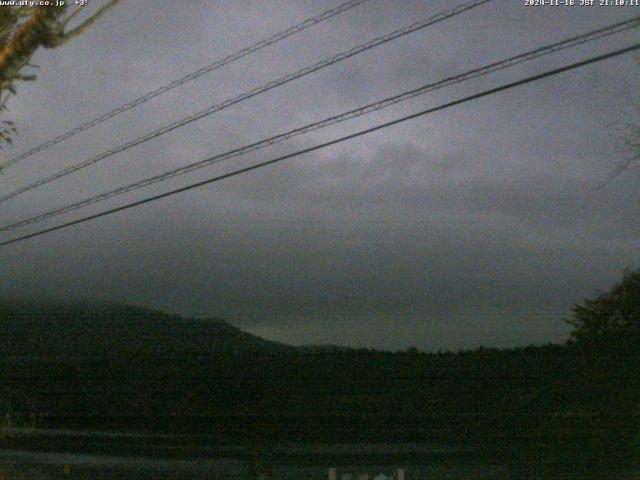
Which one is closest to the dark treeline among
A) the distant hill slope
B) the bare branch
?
the distant hill slope

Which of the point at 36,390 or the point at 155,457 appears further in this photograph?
the point at 36,390

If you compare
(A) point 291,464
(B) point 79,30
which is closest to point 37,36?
(B) point 79,30

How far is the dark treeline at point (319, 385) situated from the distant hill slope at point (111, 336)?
1.2 inches

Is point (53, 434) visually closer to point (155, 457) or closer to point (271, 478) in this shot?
point (155, 457)

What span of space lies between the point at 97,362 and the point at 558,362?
1008 centimetres

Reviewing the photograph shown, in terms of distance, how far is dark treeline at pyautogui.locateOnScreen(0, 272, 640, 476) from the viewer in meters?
10.2

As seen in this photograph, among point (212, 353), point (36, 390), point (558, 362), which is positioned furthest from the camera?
point (36, 390)

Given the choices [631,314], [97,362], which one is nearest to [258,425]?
[97,362]

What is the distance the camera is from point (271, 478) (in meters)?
12.0

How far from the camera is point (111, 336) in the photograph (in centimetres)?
1669

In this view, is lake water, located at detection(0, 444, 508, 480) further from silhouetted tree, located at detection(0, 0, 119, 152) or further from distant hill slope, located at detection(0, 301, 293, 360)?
silhouetted tree, located at detection(0, 0, 119, 152)

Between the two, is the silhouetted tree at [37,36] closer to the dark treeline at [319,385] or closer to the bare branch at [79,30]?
the bare branch at [79,30]

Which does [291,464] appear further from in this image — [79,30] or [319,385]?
[79,30]

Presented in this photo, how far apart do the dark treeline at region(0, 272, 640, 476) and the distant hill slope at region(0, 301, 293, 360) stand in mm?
31
